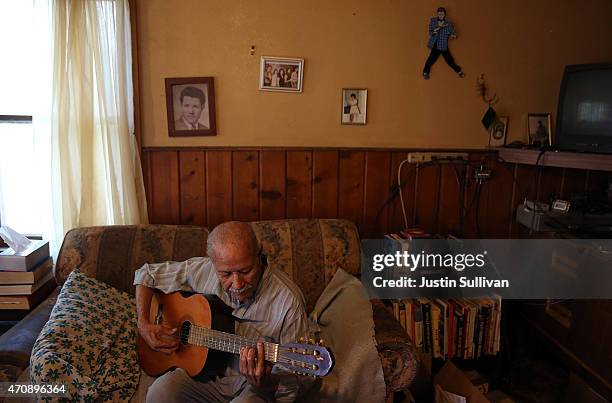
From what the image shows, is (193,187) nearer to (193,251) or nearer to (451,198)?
(193,251)

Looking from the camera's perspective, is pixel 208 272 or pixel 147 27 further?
pixel 147 27

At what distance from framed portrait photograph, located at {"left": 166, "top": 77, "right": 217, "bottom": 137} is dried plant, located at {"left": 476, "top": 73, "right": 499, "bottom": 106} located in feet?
5.09

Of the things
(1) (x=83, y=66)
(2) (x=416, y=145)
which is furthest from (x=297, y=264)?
(1) (x=83, y=66)

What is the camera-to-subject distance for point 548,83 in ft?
8.41

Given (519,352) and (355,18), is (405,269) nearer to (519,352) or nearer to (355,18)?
(519,352)

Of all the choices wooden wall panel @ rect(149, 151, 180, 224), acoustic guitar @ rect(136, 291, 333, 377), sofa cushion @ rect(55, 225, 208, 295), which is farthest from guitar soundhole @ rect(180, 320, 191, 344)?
wooden wall panel @ rect(149, 151, 180, 224)

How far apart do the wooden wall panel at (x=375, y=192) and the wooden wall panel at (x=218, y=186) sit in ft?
2.64

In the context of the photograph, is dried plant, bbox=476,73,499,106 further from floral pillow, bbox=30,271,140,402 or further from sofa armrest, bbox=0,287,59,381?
sofa armrest, bbox=0,287,59,381

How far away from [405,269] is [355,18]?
142 centimetres

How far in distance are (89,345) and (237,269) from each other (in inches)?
24.6

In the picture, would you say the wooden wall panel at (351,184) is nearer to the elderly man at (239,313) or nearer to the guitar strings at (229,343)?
the elderly man at (239,313)

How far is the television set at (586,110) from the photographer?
Result: 2084mm

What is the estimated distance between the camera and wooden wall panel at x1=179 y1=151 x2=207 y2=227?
7.86ft

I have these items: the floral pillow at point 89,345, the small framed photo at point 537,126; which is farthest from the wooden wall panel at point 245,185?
the small framed photo at point 537,126
